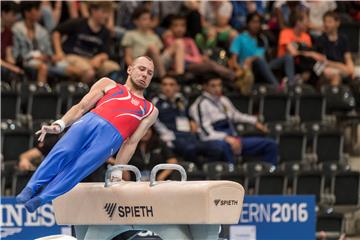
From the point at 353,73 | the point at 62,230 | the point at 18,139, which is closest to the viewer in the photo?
the point at 62,230

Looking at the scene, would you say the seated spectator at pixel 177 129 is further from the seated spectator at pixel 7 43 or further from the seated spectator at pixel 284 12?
the seated spectator at pixel 284 12

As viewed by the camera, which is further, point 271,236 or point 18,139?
point 18,139

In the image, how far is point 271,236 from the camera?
38.3ft

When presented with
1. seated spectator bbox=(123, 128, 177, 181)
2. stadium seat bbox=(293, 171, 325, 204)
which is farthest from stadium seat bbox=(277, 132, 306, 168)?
seated spectator bbox=(123, 128, 177, 181)

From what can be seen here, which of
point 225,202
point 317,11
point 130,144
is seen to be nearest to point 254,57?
point 317,11

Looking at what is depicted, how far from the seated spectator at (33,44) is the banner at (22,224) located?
10.2 ft

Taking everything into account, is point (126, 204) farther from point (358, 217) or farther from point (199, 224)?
point (358, 217)

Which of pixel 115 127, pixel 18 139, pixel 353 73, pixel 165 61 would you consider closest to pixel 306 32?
pixel 353 73

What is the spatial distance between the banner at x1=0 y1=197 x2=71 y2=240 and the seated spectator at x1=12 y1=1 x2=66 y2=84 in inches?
122

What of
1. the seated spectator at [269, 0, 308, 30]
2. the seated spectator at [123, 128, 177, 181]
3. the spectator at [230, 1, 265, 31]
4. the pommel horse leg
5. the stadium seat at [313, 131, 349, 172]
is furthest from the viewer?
the spectator at [230, 1, 265, 31]

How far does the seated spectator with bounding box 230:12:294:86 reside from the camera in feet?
49.5

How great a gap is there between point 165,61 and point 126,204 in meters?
6.12

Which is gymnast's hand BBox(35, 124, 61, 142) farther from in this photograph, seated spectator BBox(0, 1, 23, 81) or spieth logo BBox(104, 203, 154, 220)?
seated spectator BBox(0, 1, 23, 81)

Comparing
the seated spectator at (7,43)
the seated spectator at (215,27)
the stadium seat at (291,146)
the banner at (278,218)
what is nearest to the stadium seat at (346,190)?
the stadium seat at (291,146)
